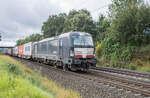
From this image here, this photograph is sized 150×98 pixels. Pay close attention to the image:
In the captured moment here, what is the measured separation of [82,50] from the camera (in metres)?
11.2

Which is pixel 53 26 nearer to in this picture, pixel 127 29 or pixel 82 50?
pixel 127 29

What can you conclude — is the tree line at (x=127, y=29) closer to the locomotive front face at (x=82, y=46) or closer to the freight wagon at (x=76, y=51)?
the freight wagon at (x=76, y=51)

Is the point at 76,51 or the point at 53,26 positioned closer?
the point at 76,51

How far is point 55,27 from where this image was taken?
157 ft

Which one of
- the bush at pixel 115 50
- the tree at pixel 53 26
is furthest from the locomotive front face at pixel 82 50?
the tree at pixel 53 26

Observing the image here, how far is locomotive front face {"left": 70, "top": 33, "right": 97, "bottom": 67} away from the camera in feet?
35.5

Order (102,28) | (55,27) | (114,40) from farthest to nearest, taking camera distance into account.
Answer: (55,27), (102,28), (114,40)

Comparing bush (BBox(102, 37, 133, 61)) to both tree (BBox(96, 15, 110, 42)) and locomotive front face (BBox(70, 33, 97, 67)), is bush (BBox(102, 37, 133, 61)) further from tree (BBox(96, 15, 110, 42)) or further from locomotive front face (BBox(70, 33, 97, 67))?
locomotive front face (BBox(70, 33, 97, 67))

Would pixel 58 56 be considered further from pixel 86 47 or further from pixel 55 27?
pixel 55 27

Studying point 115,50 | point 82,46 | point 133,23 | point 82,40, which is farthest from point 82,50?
point 115,50

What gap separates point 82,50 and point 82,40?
2.95 ft

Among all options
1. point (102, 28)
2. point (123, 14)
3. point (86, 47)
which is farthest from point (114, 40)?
point (86, 47)

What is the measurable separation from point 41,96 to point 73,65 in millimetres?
6802

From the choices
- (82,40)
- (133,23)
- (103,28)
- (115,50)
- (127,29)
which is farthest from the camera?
(103,28)
